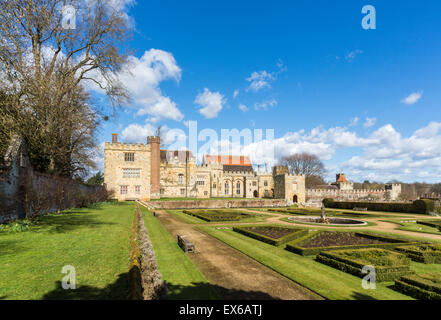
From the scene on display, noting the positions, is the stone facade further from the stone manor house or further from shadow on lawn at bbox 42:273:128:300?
shadow on lawn at bbox 42:273:128:300

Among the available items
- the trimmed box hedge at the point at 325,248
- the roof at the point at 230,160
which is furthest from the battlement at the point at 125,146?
the trimmed box hedge at the point at 325,248

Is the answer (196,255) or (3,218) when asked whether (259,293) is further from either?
(3,218)

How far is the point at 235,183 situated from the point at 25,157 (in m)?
43.3

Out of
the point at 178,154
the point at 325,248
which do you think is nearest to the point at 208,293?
the point at 325,248

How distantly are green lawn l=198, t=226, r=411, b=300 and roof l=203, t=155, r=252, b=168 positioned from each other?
2107 inches

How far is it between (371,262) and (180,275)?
6377 millimetres

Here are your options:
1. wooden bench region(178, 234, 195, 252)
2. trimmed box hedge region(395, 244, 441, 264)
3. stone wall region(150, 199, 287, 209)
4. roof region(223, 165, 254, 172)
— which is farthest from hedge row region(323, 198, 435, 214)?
wooden bench region(178, 234, 195, 252)

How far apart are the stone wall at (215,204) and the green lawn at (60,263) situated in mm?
21812

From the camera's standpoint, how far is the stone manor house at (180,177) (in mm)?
37688

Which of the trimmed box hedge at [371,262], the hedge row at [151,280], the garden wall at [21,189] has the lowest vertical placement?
the trimmed box hedge at [371,262]

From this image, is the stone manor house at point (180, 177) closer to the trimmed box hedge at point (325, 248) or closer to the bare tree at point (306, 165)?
the bare tree at point (306, 165)

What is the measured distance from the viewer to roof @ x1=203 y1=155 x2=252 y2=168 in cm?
6462
